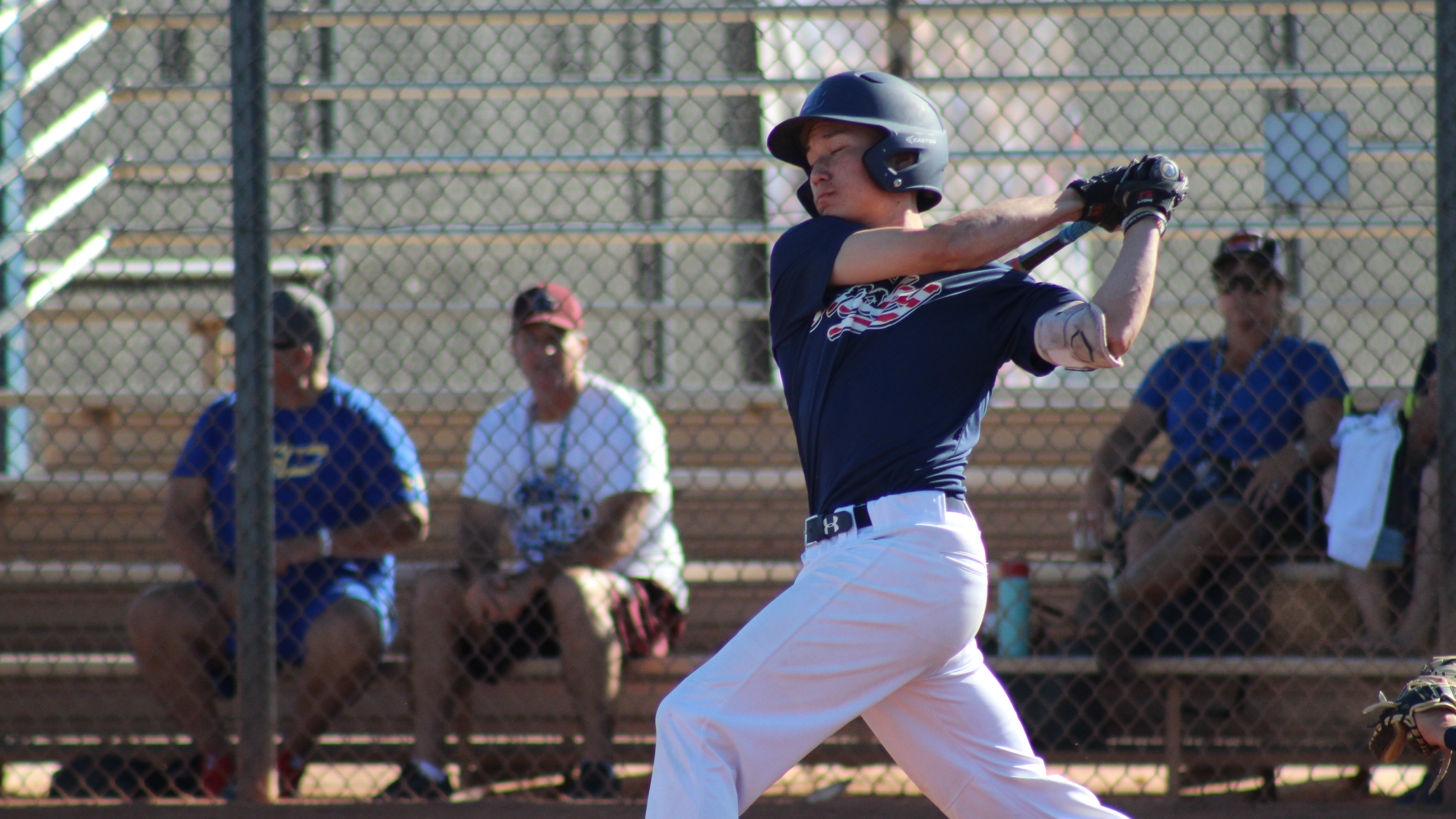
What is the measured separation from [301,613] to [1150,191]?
9.85 feet

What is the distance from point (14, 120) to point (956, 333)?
16.6 feet

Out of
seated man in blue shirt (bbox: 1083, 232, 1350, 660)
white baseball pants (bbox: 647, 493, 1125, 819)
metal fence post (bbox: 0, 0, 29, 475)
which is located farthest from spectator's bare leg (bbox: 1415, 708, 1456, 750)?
metal fence post (bbox: 0, 0, 29, 475)

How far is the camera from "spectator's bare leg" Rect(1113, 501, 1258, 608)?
156 inches

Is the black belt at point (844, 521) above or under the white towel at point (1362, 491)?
above

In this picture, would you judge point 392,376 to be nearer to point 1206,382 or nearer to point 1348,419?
point 1206,382

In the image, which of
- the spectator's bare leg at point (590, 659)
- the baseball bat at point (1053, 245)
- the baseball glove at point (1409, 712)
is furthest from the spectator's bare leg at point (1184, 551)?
the baseball glove at point (1409, 712)

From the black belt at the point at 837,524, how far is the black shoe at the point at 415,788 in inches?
85.8

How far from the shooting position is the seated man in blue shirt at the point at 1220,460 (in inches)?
156

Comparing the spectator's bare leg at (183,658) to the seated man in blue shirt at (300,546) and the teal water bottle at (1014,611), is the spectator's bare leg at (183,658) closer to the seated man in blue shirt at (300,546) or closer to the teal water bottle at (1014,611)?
the seated man in blue shirt at (300,546)

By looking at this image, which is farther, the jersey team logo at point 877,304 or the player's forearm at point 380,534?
the player's forearm at point 380,534

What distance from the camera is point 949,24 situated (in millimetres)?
6438

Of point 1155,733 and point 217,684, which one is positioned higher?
point 217,684

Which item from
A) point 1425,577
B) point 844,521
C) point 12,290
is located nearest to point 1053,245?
point 844,521

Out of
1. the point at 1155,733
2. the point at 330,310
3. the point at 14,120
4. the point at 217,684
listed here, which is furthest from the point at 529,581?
the point at 14,120
